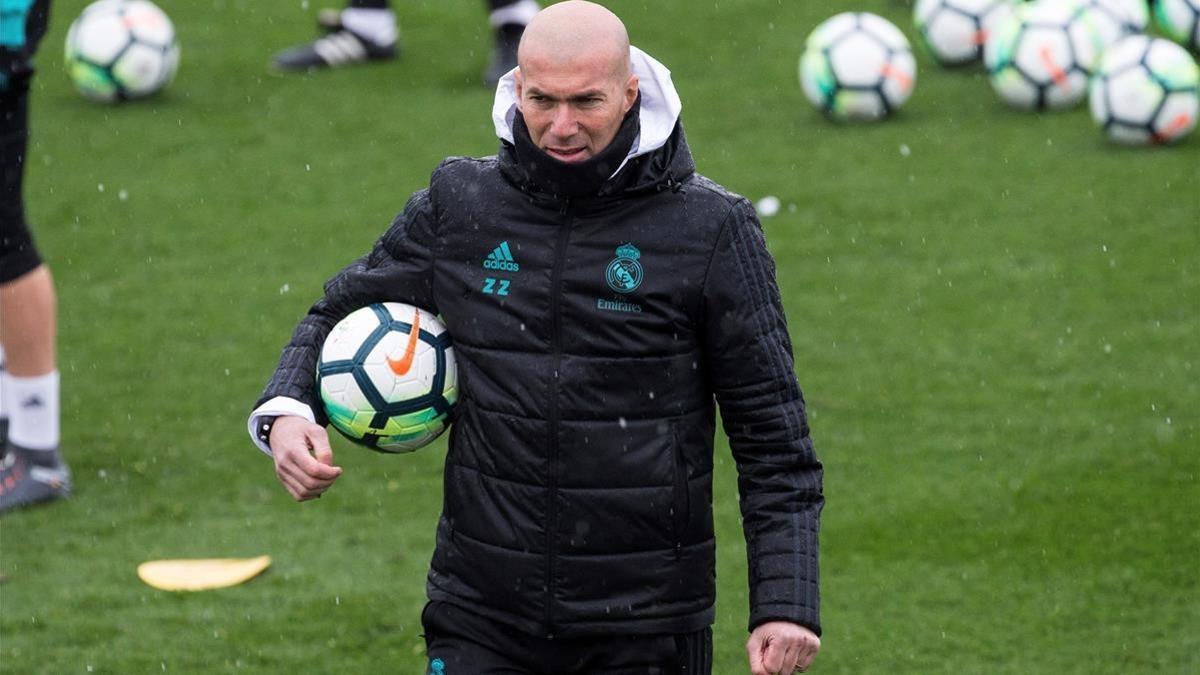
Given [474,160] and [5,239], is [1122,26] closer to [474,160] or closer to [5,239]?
[5,239]

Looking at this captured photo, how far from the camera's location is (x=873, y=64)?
33.8 feet

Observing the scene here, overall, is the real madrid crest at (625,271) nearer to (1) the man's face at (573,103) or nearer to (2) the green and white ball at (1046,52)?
(1) the man's face at (573,103)

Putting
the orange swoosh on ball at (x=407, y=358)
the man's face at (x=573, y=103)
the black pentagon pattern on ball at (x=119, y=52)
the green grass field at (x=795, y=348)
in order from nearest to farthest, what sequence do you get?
the man's face at (x=573, y=103) → the orange swoosh on ball at (x=407, y=358) → the green grass field at (x=795, y=348) → the black pentagon pattern on ball at (x=119, y=52)

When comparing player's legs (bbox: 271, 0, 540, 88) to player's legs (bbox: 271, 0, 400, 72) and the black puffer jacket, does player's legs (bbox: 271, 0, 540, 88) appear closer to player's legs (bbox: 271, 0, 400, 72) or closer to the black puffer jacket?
player's legs (bbox: 271, 0, 400, 72)

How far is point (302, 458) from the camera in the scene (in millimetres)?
3398

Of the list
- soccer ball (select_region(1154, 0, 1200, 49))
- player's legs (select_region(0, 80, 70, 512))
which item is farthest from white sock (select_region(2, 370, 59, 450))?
soccer ball (select_region(1154, 0, 1200, 49))

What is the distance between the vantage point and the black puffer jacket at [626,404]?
3.42 meters

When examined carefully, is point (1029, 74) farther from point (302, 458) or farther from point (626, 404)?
point (302, 458)

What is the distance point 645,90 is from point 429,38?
31.2ft

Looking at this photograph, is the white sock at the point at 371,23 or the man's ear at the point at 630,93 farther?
the white sock at the point at 371,23

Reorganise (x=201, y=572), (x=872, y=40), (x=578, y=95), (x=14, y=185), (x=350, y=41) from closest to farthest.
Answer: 1. (x=578, y=95)
2. (x=201, y=572)
3. (x=14, y=185)
4. (x=872, y=40)
5. (x=350, y=41)

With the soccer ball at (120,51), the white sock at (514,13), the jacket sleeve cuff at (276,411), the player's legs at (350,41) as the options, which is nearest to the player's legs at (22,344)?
the jacket sleeve cuff at (276,411)

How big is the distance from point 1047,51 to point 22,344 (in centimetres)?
600

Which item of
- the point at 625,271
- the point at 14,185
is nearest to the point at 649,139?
the point at 625,271
